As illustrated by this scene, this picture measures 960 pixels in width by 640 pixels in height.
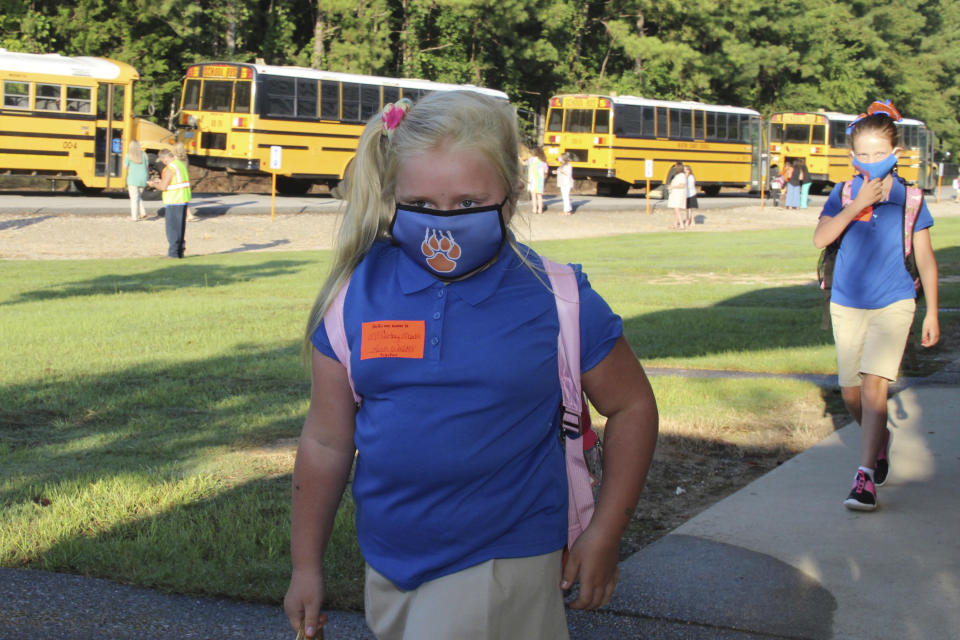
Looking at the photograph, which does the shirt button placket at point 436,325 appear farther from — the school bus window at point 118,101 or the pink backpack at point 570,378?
the school bus window at point 118,101

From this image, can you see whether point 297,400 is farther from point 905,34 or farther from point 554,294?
point 905,34

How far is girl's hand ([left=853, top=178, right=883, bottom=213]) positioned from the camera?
199 inches

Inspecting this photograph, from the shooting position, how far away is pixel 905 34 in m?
70.5

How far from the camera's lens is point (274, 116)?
29.5 m

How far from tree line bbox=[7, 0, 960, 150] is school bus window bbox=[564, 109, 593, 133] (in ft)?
18.5

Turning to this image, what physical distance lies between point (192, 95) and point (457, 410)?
2949cm

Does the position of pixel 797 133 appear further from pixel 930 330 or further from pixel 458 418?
pixel 458 418

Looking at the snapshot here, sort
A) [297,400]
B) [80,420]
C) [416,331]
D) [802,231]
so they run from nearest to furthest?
[416,331]
[80,420]
[297,400]
[802,231]

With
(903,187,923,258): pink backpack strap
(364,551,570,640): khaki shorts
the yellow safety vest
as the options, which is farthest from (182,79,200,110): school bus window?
(364,551,570,640): khaki shorts

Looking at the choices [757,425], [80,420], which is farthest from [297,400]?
[757,425]

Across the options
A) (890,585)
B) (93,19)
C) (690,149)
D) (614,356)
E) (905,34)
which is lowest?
(890,585)

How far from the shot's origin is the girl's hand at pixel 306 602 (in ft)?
7.63

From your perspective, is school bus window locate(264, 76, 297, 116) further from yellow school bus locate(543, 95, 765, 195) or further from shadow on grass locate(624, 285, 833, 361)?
shadow on grass locate(624, 285, 833, 361)

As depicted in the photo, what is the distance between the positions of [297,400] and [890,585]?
4008 mm
